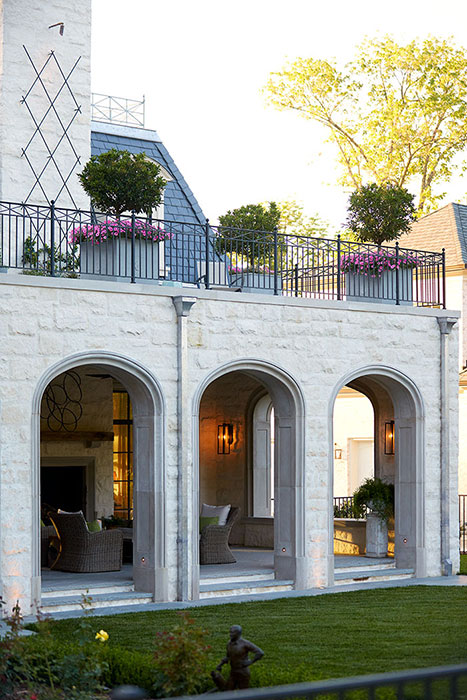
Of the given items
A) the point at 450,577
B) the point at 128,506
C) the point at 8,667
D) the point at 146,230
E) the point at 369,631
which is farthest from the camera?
the point at 128,506

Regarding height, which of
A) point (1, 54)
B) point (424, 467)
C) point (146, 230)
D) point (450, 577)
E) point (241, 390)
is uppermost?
point (1, 54)

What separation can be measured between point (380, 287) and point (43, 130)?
603cm

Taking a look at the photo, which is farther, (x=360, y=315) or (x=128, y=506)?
(x=128, y=506)

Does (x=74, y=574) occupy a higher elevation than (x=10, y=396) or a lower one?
lower

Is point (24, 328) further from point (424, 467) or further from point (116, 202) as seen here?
point (424, 467)

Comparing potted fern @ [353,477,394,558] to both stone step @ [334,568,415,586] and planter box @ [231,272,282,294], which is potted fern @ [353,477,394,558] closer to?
stone step @ [334,568,415,586]

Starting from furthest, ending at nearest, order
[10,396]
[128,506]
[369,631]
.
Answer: [128,506] → [10,396] → [369,631]

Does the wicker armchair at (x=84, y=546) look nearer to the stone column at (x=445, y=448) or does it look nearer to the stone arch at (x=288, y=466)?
the stone arch at (x=288, y=466)

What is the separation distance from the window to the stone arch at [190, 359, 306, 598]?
166 inches

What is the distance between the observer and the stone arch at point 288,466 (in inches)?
621

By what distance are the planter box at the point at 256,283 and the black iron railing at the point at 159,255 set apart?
15mm

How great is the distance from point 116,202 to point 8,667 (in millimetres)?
8325

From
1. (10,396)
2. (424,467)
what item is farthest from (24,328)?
(424,467)

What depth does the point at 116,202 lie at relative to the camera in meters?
16.2
